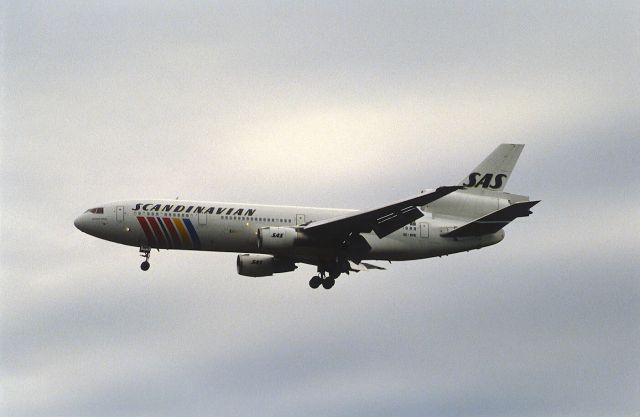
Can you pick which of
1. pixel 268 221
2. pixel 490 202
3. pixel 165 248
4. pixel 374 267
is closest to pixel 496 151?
pixel 490 202

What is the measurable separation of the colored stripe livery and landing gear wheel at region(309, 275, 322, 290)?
301 inches

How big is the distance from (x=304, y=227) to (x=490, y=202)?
12.4 meters

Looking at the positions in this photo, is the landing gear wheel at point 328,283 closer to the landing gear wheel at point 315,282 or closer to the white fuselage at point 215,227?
the landing gear wheel at point 315,282

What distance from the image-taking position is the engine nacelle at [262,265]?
76812mm

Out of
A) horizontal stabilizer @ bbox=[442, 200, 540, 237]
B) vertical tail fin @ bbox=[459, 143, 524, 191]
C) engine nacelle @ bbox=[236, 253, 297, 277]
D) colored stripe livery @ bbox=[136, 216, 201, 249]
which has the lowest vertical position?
engine nacelle @ bbox=[236, 253, 297, 277]

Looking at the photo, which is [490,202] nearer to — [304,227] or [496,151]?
[496,151]

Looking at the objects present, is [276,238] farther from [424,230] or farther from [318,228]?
[424,230]

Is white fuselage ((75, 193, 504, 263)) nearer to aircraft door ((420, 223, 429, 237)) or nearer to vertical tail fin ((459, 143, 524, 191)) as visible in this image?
aircraft door ((420, 223, 429, 237))

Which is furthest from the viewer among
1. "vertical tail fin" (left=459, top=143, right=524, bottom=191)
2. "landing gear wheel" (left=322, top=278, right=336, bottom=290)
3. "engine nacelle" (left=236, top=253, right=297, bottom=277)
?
"engine nacelle" (left=236, top=253, right=297, bottom=277)

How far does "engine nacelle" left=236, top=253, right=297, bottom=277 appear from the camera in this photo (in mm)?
76812

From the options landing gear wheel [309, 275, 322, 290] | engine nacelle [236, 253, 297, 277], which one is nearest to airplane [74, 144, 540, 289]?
landing gear wheel [309, 275, 322, 290]

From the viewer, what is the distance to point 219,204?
235ft

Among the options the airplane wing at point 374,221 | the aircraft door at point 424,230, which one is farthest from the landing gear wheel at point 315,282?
the aircraft door at point 424,230

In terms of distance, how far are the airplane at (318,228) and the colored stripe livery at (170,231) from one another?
0.06 metres
